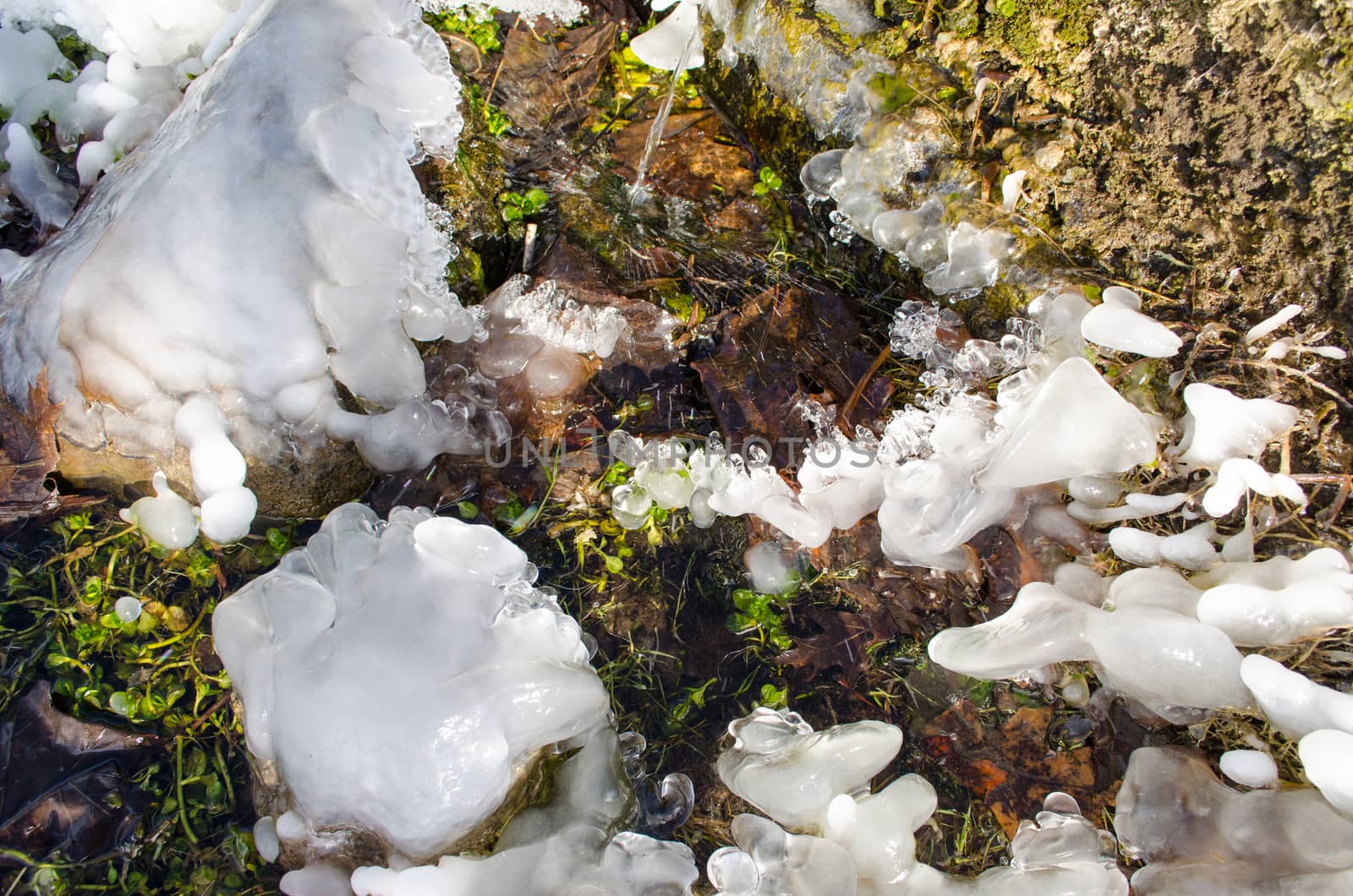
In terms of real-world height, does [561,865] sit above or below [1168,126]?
below

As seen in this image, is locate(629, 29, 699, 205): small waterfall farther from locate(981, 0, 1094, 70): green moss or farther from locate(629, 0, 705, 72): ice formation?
locate(981, 0, 1094, 70): green moss

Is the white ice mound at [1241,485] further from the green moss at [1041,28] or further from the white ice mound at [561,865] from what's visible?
the white ice mound at [561,865]

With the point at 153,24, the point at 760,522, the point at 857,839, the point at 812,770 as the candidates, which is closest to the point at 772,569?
the point at 760,522

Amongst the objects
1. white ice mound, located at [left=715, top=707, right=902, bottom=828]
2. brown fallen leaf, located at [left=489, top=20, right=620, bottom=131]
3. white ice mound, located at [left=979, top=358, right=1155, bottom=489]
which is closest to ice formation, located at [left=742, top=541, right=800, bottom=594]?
white ice mound, located at [left=715, top=707, right=902, bottom=828]

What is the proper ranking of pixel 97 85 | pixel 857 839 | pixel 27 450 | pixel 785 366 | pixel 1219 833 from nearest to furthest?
pixel 1219 833
pixel 857 839
pixel 27 450
pixel 785 366
pixel 97 85

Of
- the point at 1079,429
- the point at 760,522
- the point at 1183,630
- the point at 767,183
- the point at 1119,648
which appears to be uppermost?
the point at 767,183

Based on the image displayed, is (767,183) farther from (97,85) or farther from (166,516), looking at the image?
(97,85)
